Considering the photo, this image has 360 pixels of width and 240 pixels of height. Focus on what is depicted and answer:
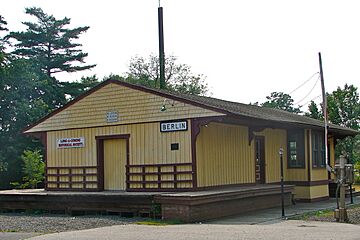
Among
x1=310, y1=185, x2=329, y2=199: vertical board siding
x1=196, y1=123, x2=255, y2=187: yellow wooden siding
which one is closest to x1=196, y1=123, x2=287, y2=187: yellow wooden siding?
x1=196, y1=123, x2=255, y2=187: yellow wooden siding

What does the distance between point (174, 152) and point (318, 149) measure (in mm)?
8493

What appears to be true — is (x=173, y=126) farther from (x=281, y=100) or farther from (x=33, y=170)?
(x=281, y=100)

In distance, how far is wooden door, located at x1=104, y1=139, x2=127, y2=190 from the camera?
21.1 m

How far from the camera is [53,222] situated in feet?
56.9

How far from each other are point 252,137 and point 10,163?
22780mm

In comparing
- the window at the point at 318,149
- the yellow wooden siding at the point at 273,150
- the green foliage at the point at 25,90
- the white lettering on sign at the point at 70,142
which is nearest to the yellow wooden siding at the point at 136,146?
the white lettering on sign at the point at 70,142

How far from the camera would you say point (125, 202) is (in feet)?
60.3

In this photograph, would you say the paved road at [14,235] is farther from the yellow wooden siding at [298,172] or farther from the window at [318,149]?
the window at [318,149]

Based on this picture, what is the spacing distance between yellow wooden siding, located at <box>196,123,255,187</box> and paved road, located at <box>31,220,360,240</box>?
12.1 ft

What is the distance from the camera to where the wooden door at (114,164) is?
2108cm

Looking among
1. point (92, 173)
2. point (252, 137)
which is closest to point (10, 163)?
point (92, 173)

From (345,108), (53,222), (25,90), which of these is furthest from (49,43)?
(53,222)

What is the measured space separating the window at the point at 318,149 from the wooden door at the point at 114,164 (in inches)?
327

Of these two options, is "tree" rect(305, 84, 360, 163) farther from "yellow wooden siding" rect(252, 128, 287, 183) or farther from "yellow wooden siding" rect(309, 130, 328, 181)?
"yellow wooden siding" rect(252, 128, 287, 183)
